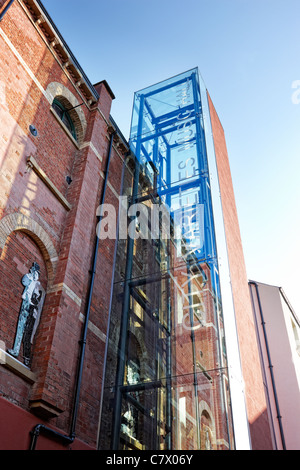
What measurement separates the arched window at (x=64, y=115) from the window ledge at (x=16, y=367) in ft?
19.7

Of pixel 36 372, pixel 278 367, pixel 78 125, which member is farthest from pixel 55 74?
pixel 278 367

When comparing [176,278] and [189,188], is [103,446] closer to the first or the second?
[176,278]

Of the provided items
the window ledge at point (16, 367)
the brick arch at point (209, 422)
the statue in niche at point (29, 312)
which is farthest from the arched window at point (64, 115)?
the brick arch at point (209, 422)

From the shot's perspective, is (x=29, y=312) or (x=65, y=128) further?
(x=65, y=128)

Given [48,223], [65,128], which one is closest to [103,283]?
[48,223]

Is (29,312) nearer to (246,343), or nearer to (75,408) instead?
(75,408)

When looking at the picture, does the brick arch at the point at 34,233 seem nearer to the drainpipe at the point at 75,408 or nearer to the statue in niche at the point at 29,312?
the statue in niche at the point at 29,312

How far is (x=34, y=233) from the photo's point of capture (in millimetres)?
7984

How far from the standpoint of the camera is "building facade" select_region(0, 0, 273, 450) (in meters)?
7.26

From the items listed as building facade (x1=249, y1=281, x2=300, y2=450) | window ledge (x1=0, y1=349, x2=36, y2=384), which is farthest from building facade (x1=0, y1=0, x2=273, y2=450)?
building facade (x1=249, y1=281, x2=300, y2=450)

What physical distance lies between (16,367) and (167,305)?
3.58 metres

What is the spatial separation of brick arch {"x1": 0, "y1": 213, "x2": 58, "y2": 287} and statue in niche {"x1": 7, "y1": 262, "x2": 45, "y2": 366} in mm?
337

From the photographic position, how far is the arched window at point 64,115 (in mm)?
10539

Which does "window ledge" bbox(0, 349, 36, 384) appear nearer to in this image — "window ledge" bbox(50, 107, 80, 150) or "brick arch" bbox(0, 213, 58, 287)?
"brick arch" bbox(0, 213, 58, 287)
